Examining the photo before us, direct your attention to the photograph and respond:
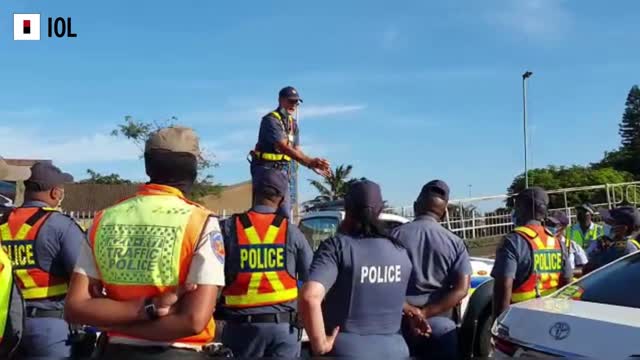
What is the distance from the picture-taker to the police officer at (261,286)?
16.1 feet

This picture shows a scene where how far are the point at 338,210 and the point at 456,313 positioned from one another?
2.91m

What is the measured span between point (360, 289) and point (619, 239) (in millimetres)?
4383

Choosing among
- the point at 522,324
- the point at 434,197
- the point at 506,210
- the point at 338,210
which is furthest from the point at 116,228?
the point at 506,210

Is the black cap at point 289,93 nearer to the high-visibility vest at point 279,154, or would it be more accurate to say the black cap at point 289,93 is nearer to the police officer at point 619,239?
the high-visibility vest at point 279,154

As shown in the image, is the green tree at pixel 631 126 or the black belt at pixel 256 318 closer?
the black belt at pixel 256 318

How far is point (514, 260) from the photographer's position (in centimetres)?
566

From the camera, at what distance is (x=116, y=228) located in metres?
2.90

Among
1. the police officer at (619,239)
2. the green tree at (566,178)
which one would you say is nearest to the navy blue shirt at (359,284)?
the police officer at (619,239)

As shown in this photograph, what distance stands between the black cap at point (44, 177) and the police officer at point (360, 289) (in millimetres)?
2296

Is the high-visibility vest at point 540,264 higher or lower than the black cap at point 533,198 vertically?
lower

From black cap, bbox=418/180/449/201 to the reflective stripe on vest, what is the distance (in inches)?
123

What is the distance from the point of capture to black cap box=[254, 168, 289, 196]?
5.18 m

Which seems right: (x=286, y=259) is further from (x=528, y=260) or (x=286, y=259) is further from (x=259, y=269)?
(x=528, y=260)

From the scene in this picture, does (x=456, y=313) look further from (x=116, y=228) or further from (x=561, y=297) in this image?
(x=116, y=228)
